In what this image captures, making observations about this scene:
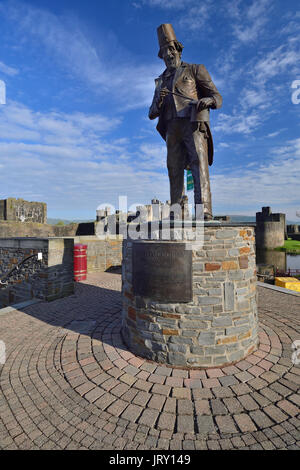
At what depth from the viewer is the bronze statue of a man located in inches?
148

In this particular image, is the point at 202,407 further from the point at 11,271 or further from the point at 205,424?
the point at 11,271

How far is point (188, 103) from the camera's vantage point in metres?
3.81

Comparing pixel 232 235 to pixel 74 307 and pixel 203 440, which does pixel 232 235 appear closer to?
pixel 203 440

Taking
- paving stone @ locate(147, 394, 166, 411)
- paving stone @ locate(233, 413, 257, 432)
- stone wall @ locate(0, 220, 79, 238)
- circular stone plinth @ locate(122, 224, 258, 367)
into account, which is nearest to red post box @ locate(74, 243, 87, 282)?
circular stone plinth @ locate(122, 224, 258, 367)

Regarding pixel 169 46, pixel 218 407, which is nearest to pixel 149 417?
pixel 218 407

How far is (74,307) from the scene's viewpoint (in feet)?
18.5

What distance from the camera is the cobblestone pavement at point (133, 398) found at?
6.81ft

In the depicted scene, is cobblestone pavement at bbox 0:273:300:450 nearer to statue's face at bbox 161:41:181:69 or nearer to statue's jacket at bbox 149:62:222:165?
statue's jacket at bbox 149:62:222:165

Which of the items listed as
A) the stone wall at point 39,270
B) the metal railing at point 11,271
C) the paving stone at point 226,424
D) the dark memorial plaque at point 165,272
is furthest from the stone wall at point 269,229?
the paving stone at point 226,424

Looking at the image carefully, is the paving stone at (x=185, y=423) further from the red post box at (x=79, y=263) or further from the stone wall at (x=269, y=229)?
Result: the stone wall at (x=269, y=229)

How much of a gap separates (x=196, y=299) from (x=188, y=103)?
3.20m

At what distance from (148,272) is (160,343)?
100 centimetres

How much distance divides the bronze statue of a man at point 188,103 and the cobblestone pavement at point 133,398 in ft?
7.77
